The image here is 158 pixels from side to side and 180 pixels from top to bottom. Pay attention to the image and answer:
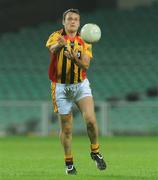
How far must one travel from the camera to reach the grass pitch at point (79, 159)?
9508mm

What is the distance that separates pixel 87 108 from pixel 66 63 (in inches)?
25.6

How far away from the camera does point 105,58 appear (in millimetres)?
26875

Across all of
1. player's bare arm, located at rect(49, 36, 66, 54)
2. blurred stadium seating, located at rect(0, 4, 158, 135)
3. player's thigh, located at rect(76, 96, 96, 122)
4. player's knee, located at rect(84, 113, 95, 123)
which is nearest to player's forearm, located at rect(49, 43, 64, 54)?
player's bare arm, located at rect(49, 36, 66, 54)

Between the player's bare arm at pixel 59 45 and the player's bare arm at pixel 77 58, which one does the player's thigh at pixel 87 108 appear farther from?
the player's bare arm at pixel 59 45

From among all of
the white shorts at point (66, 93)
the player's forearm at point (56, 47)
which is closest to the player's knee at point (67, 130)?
the white shorts at point (66, 93)

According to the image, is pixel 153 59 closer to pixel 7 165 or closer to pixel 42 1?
pixel 42 1

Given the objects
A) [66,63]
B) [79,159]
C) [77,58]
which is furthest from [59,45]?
[79,159]

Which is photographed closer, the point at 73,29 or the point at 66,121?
the point at 73,29

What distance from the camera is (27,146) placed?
18047 mm

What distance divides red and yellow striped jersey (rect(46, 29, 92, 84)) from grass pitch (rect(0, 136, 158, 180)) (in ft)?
4.13

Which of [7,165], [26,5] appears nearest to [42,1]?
[26,5]

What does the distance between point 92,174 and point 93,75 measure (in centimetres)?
1647

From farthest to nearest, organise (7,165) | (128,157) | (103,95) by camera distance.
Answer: (103,95) < (128,157) < (7,165)

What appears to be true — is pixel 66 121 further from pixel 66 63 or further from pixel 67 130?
pixel 66 63
